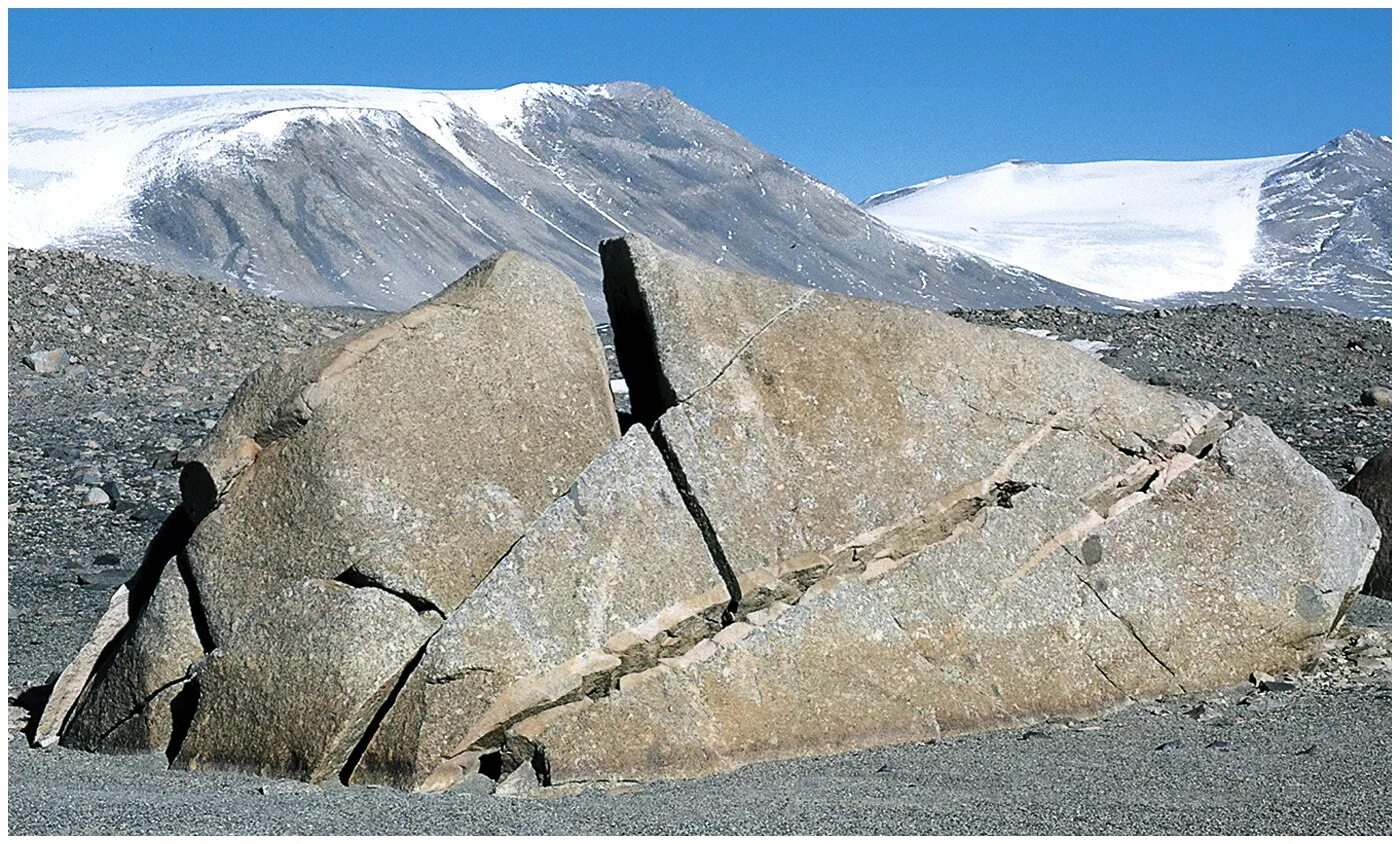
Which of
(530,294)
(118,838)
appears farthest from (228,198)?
(118,838)

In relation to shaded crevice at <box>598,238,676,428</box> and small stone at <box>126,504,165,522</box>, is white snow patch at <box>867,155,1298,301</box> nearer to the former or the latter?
small stone at <box>126,504,165,522</box>

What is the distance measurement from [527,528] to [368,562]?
638 mm

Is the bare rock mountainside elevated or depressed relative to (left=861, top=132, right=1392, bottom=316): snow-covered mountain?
depressed

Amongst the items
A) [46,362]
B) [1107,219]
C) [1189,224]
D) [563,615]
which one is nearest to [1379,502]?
[563,615]

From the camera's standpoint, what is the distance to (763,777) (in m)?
5.49

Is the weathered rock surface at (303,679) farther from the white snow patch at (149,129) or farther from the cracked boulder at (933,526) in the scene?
the white snow patch at (149,129)

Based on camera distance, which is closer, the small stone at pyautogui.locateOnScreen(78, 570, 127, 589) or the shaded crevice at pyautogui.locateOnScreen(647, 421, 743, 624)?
the shaded crevice at pyautogui.locateOnScreen(647, 421, 743, 624)

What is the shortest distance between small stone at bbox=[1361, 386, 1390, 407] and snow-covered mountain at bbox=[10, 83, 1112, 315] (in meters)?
18.9

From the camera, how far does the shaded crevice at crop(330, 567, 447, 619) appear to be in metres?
5.92

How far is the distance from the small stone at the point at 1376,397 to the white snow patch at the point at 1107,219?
30734mm

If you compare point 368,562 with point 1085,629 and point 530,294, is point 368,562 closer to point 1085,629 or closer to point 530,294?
point 530,294

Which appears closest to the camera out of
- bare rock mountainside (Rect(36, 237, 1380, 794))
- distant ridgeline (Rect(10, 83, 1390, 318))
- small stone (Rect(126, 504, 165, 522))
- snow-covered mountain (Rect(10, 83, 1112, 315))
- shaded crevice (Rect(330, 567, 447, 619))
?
bare rock mountainside (Rect(36, 237, 1380, 794))

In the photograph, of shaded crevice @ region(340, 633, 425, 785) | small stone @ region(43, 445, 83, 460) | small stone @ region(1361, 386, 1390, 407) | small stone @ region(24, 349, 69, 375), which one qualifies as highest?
small stone @ region(24, 349, 69, 375)

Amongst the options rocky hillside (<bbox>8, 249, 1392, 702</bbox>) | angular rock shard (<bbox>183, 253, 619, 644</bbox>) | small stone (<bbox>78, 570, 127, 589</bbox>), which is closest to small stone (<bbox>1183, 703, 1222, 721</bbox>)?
angular rock shard (<bbox>183, 253, 619, 644</bbox>)
